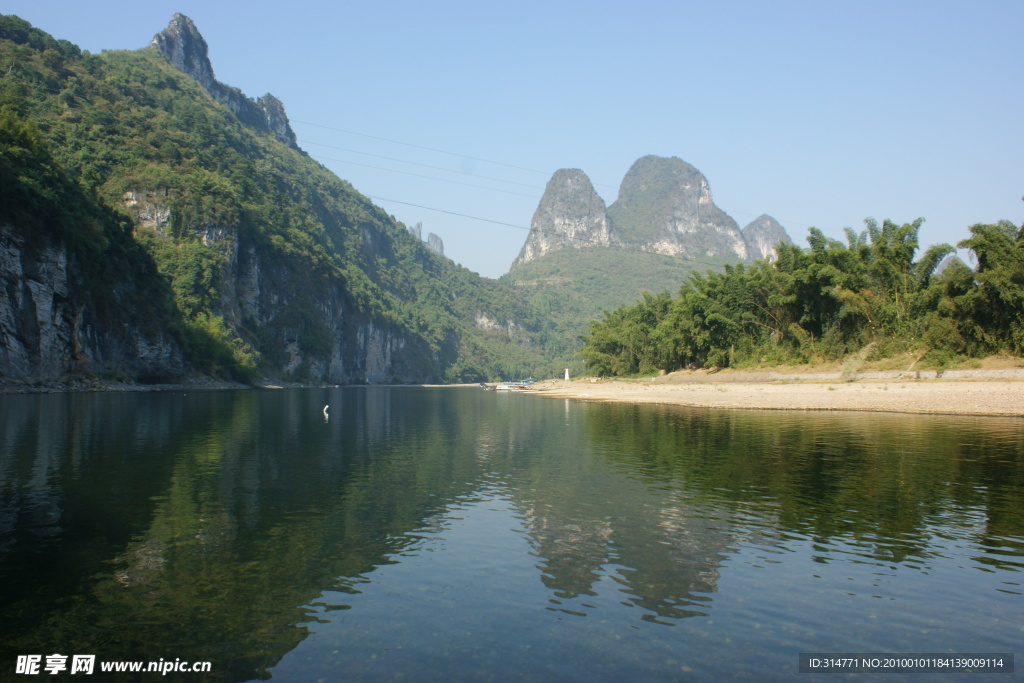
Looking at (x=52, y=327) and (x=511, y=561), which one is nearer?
(x=511, y=561)

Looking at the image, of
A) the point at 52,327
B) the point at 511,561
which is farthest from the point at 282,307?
the point at 511,561

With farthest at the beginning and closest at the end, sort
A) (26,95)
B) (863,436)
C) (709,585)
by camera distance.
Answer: (26,95) → (863,436) → (709,585)

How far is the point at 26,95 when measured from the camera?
122m

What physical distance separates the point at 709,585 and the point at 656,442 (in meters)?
18.5

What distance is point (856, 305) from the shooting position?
56.2 m

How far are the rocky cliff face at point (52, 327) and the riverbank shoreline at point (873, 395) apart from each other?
187 feet

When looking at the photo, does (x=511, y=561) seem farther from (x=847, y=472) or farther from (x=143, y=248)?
(x=143, y=248)

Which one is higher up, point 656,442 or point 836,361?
point 836,361

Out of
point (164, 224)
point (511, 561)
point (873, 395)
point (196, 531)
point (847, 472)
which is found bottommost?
point (511, 561)

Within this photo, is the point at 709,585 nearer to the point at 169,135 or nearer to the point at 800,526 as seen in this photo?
the point at 800,526

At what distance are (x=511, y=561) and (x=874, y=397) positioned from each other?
38.5m

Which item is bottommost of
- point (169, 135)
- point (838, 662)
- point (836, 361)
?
point (838, 662)

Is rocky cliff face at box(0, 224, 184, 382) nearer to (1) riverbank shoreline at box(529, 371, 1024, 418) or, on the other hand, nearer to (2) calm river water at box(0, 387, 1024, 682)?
(2) calm river water at box(0, 387, 1024, 682)

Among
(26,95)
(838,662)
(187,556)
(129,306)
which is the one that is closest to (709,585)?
(838,662)
